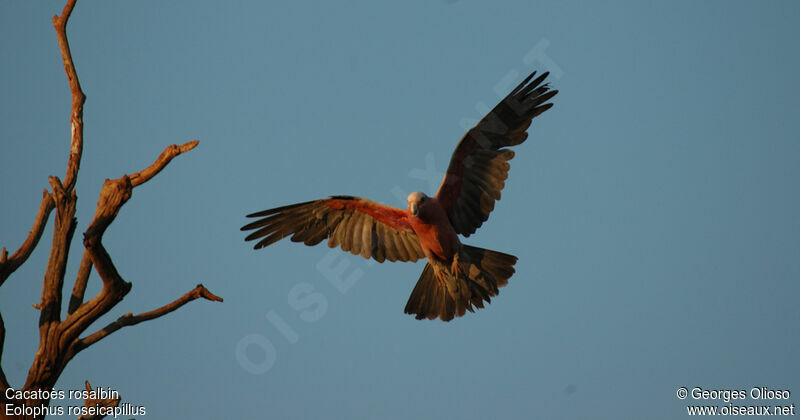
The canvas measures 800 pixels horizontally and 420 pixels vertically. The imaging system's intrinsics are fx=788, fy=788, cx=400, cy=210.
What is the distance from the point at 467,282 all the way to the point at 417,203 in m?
1.56

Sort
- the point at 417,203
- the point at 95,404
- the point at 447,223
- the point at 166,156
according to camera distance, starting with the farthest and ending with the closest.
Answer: the point at 447,223 → the point at 417,203 → the point at 95,404 → the point at 166,156

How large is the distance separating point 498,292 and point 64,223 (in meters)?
5.60

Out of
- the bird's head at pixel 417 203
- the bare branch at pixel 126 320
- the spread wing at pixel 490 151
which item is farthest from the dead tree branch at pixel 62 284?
the spread wing at pixel 490 151

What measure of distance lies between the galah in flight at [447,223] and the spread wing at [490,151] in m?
0.01

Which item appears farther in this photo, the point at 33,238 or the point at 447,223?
the point at 447,223

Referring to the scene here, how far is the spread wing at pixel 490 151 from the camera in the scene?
393 inches

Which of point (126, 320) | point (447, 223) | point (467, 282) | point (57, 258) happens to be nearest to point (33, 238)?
point (57, 258)

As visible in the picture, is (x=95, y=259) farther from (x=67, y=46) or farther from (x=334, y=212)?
(x=334, y=212)

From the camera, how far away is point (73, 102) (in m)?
7.58

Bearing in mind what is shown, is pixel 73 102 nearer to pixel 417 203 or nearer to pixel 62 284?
pixel 62 284

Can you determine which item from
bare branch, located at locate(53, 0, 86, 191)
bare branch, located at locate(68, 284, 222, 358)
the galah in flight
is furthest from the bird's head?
bare branch, located at locate(53, 0, 86, 191)

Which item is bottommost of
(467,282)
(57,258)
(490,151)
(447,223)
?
(57,258)

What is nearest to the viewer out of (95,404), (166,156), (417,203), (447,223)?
(166,156)

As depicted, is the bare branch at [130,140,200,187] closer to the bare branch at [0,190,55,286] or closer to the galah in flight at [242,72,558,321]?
the bare branch at [0,190,55,286]
